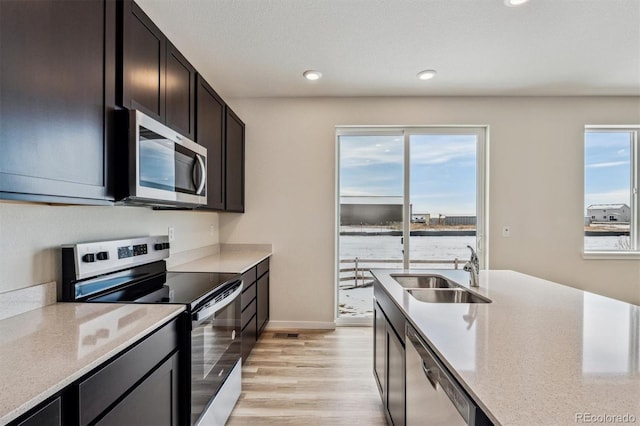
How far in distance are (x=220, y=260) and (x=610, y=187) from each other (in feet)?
14.2

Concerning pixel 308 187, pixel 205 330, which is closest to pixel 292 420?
pixel 205 330

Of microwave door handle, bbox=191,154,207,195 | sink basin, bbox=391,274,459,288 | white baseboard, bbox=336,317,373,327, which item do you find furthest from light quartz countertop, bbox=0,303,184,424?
white baseboard, bbox=336,317,373,327

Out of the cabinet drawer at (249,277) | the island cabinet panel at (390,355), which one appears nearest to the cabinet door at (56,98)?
the cabinet drawer at (249,277)

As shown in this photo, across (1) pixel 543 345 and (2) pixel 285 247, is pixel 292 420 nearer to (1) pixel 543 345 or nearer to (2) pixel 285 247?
(1) pixel 543 345

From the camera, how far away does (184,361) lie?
1.42 m

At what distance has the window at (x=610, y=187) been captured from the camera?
140 inches

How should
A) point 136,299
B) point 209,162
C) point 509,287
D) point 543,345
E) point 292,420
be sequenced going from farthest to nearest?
point 209,162, point 292,420, point 509,287, point 136,299, point 543,345

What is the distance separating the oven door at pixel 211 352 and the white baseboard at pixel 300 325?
1421mm

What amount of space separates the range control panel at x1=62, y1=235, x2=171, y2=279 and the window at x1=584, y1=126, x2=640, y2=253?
435 centimetres

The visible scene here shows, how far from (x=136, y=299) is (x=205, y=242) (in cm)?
170

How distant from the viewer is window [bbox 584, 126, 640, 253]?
11.7 feet

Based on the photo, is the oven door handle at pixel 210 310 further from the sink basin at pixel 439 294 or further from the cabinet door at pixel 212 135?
the sink basin at pixel 439 294

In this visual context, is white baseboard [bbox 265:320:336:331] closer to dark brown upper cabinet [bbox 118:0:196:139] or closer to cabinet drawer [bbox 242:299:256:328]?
cabinet drawer [bbox 242:299:256:328]

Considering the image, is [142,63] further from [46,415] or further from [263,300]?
[263,300]
